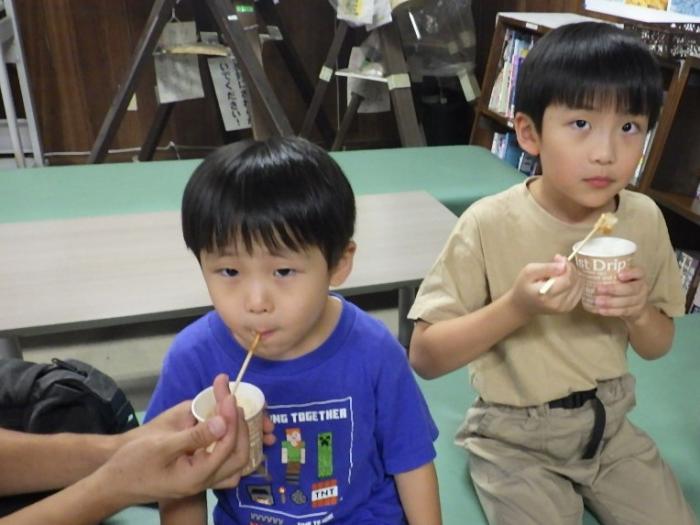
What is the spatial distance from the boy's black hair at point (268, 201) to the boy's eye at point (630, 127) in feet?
1.49

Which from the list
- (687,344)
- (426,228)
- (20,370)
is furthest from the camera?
(426,228)

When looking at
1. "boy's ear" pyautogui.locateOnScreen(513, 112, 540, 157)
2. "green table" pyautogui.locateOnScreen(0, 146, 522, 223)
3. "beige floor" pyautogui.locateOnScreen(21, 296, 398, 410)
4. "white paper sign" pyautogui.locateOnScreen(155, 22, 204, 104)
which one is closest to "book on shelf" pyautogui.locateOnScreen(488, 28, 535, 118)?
"green table" pyautogui.locateOnScreen(0, 146, 522, 223)

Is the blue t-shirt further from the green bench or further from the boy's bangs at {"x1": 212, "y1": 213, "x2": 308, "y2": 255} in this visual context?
the green bench

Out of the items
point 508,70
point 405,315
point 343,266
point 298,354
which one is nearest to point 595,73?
point 343,266

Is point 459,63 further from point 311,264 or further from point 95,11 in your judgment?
point 311,264

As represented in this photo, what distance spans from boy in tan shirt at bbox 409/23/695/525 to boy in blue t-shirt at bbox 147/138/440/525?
0.19 meters

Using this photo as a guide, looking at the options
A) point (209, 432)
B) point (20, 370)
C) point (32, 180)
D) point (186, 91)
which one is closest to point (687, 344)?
point (209, 432)

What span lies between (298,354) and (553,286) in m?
0.35

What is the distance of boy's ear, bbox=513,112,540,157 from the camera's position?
1.08 metres

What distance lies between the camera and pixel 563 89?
1011 mm

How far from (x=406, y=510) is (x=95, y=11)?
Result: 3.89 metres

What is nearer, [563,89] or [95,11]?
[563,89]

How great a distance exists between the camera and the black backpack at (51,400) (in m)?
1.18

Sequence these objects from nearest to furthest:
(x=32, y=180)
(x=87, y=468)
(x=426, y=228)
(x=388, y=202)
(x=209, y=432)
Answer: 1. (x=209, y=432)
2. (x=87, y=468)
3. (x=426, y=228)
4. (x=388, y=202)
5. (x=32, y=180)
